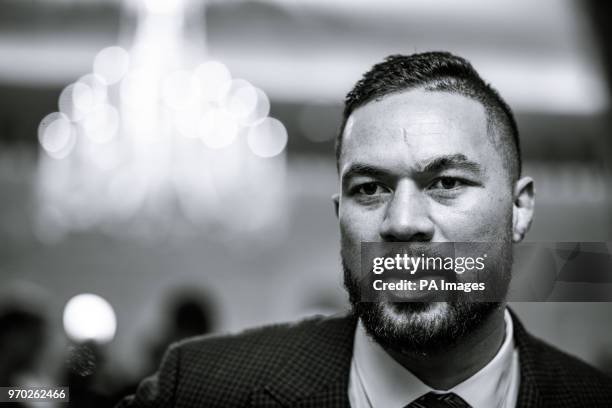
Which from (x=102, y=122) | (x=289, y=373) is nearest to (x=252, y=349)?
(x=289, y=373)

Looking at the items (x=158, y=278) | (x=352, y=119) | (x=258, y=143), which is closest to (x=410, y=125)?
(x=352, y=119)

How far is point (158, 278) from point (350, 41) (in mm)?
2157

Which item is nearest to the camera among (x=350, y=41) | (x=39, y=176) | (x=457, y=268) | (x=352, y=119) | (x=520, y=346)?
(x=457, y=268)

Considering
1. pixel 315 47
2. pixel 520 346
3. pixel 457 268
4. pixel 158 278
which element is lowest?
pixel 158 278

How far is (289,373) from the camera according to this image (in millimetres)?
1069

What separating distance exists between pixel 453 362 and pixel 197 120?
6.78 feet

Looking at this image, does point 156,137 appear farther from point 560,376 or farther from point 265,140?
point 560,376

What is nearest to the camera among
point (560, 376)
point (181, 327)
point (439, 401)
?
point (439, 401)

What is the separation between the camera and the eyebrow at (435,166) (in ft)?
2.90

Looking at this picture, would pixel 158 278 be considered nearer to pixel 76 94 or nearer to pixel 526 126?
pixel 76 94

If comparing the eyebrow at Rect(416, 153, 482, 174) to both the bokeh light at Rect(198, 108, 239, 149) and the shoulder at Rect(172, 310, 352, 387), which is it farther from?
the bokeh light at Rect(198, 108, 239, 149)

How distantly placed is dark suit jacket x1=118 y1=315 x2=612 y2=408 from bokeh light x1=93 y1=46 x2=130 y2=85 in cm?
199

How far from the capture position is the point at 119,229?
3.18m

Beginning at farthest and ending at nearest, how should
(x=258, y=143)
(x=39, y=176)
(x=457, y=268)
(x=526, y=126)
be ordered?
(x=39, y=176), (x=526, y=126), (x=258, y=143), (x=457, y=268)
